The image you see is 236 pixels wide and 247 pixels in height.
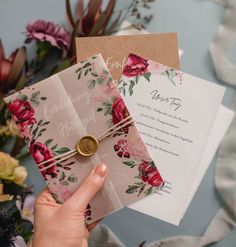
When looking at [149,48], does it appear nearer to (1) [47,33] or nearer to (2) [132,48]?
(2) [132,48]

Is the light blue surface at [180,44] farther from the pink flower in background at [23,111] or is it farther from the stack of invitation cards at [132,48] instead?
the pink flower in background at [23,111]

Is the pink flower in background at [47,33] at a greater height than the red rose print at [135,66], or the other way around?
the pink flower in background at [47,33]

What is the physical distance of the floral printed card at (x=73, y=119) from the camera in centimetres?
67

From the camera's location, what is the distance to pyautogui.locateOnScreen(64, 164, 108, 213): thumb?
661 millimetres

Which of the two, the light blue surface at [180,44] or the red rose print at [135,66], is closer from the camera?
the red rose print at [135,66]

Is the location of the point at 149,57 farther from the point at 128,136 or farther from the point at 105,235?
the point at 105,235

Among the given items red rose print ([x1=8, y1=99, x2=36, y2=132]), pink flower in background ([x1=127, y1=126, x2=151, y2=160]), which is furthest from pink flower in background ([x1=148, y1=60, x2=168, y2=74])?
red rose print ([x1=8, y1=99, x2=36, y2=132])

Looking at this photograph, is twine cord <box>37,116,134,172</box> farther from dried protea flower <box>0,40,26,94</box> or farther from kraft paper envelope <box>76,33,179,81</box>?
dried protea flower <box>0,40,26,94</box>

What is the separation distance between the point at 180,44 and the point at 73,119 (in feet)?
1.37

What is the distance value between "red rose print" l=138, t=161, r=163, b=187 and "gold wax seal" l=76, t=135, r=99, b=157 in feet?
0.28

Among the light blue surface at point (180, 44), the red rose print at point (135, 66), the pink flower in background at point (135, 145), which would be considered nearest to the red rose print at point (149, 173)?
the pink flower in background at point (135, 145)

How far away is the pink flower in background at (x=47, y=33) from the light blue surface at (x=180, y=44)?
0.07m

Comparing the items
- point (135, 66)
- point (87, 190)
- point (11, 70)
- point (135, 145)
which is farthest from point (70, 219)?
point (11, 70)

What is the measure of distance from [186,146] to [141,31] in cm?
38
